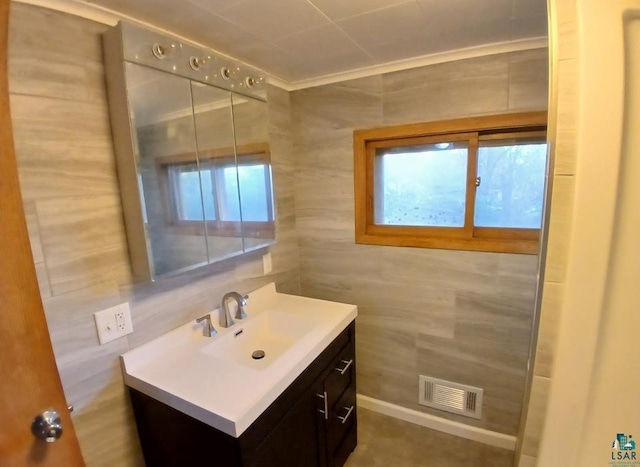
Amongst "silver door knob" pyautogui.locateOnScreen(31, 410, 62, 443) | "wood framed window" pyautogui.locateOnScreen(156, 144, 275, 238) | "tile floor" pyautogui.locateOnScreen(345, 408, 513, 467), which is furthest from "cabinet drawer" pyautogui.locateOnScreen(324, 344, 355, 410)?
"silver door knob" pyautogui.locateOnScreen(31, 410, 62, 443)

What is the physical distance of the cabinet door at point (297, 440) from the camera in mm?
1047

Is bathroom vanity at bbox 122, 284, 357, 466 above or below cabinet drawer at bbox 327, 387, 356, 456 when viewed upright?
above

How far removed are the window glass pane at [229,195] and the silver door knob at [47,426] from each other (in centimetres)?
90

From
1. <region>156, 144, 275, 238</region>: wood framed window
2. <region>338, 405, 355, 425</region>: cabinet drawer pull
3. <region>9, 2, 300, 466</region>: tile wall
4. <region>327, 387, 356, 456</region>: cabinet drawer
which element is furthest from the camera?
<region>338, 405, 355, 425</region>: cabinet drawer pull

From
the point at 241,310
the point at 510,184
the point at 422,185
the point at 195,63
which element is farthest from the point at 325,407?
the point at 195,63

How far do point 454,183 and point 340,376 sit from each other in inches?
48.3

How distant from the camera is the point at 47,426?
67cm

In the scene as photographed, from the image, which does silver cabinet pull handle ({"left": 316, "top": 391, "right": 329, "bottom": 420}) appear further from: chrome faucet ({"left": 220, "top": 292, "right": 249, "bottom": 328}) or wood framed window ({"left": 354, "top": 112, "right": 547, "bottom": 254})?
wood framed window ({"left": 354, "top": 112, "right": 547, "bottom": 254})

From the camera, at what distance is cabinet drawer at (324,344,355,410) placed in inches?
56.9

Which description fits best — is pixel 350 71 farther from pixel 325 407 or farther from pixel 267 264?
pixel 325 407

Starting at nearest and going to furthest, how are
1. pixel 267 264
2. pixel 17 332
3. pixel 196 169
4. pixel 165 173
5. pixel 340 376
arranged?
pixel 17 332
pixel 165 173
pixel 196 169
pixel 340 376
pixel 267 264

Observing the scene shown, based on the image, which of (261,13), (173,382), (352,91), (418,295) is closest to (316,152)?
(352,91)

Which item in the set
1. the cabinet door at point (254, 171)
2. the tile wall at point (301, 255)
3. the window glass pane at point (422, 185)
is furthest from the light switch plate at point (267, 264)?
the window glass pane at point (422, 185)

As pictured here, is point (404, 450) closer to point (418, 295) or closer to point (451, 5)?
point (418, 295)
